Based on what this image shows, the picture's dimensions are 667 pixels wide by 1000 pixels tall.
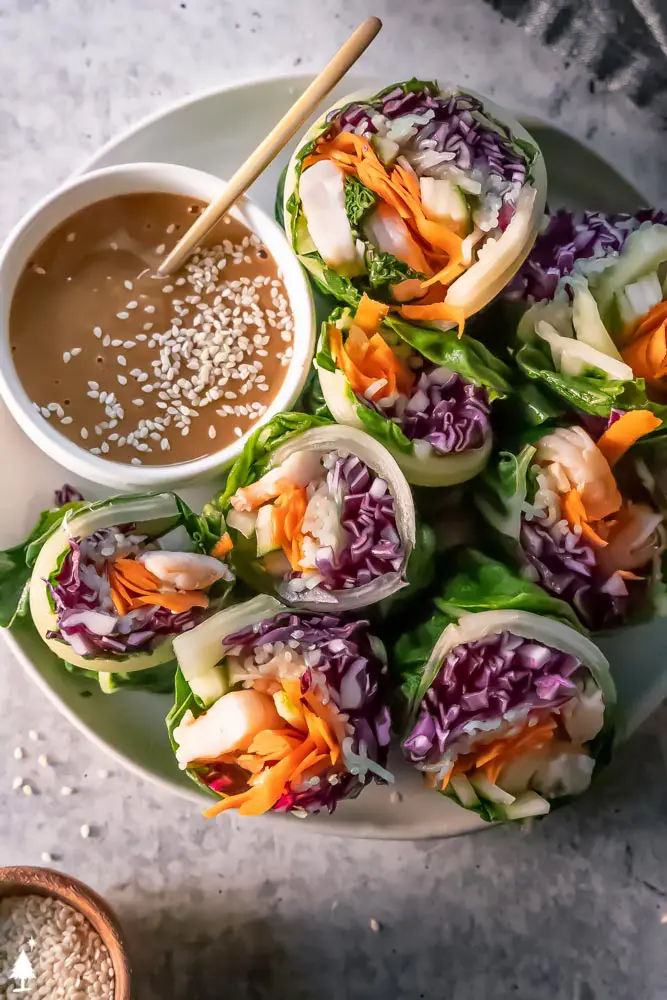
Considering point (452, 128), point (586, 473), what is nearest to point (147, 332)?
point (452, 128)

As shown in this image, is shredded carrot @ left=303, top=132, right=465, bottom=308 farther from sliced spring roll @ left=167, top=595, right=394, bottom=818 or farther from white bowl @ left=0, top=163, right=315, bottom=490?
sliced spring roll @ left=167, top=595, right=394, bottom=818

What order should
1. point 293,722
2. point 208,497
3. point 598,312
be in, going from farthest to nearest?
point 208,497 < point 598,312 < point 293,722

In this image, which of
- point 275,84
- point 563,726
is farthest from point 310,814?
point 275,84

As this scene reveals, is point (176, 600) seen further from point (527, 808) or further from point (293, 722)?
point (527, 808)

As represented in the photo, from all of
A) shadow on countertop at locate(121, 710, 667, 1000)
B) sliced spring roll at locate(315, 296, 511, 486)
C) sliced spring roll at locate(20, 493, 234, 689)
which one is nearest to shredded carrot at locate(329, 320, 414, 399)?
sliced spring roll at locate(315, 296, 511, 486)

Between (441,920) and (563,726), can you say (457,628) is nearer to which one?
(563,726)
